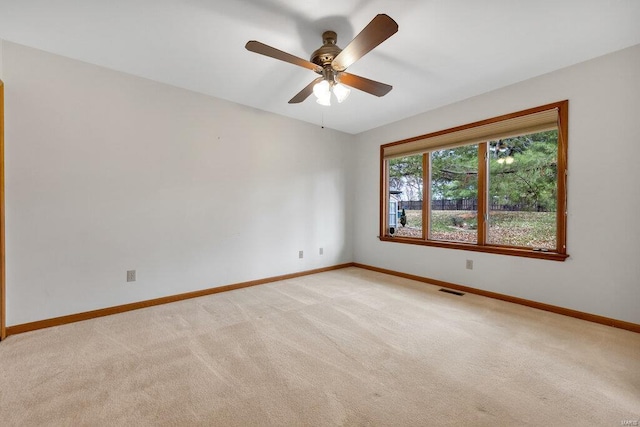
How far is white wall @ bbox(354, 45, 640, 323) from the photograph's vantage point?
2412mm

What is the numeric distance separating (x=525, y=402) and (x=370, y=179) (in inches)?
149

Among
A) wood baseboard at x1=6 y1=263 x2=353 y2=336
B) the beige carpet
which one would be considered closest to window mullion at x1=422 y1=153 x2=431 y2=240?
the beige carpet

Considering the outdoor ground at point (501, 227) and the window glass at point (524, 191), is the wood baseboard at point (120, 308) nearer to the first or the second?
the outdoor ground at point (501, 227)

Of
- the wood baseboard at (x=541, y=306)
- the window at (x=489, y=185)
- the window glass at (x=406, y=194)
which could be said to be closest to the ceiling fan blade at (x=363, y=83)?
the window at (x=489, y=185)

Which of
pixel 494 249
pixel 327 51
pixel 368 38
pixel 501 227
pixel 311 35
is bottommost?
pixel 494 249

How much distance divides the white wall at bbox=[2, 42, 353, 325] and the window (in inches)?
73.5

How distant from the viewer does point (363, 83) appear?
231cm

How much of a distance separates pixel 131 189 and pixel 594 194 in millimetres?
4818

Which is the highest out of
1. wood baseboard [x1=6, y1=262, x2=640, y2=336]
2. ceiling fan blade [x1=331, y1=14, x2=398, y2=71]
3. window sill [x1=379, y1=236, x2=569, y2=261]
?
ceiling fan blade [x1=331, y1=14, x2=398, y2=71]

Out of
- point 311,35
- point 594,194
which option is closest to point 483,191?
point 594,194

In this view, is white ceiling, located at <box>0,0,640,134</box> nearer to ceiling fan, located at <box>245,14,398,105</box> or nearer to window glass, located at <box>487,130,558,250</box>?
ceiling fan, located at <box>245,14,398,105</box>

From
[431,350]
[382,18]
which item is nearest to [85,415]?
[431,350]

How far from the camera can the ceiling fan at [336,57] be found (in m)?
1.63

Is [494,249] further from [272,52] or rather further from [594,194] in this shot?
[272,52]
